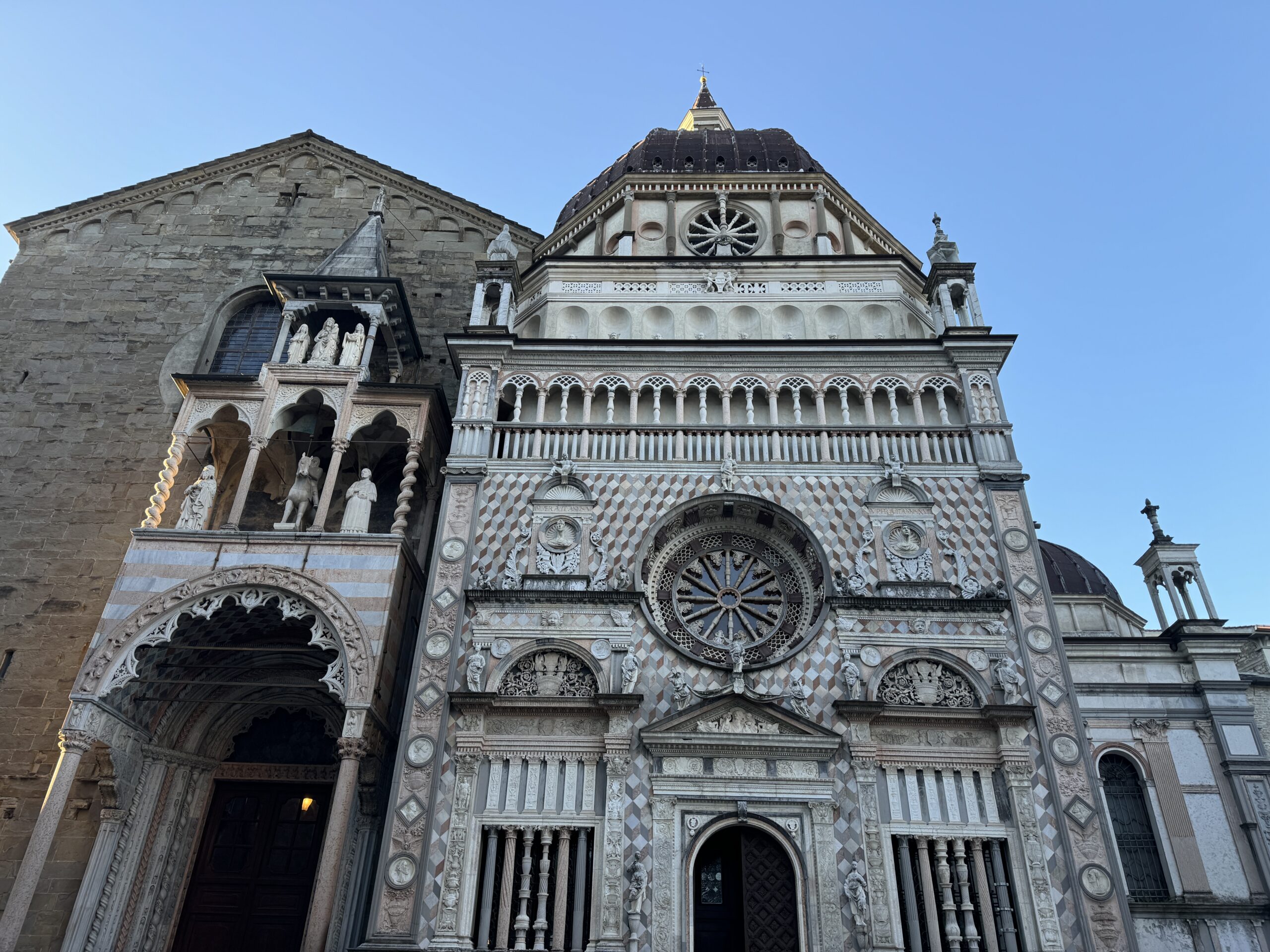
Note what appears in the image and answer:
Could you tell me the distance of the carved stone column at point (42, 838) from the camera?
12.6 meters

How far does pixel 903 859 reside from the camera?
13.0m

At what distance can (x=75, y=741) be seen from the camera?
45.8 ft

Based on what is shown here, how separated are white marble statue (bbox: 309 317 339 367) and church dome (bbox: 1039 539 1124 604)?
16.9m

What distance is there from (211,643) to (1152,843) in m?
18.1

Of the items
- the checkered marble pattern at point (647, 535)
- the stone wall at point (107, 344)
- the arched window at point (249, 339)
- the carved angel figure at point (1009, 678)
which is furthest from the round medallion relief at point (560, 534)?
the arched window at point (249, 339)

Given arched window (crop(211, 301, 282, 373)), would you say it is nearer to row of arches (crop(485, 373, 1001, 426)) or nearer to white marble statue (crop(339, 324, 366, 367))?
white marble statue (crop(339, 324, 366, 367))

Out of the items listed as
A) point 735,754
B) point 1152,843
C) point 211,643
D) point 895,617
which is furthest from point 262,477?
point 1152,843

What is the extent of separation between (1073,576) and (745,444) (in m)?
10.5

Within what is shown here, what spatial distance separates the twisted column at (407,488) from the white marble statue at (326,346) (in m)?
2.48

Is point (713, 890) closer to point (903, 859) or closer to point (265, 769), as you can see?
point (903, 859)

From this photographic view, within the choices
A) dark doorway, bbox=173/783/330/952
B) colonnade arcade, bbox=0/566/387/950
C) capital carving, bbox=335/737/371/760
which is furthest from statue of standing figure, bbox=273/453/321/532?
dark doorway, bbox=173/783/330/952

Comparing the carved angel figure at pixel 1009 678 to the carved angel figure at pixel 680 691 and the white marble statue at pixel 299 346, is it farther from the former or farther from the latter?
the white marble statue at pixel 299 346

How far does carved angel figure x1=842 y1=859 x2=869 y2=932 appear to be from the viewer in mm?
12445

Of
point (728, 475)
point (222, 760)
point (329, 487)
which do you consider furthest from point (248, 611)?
point (728, 475)
